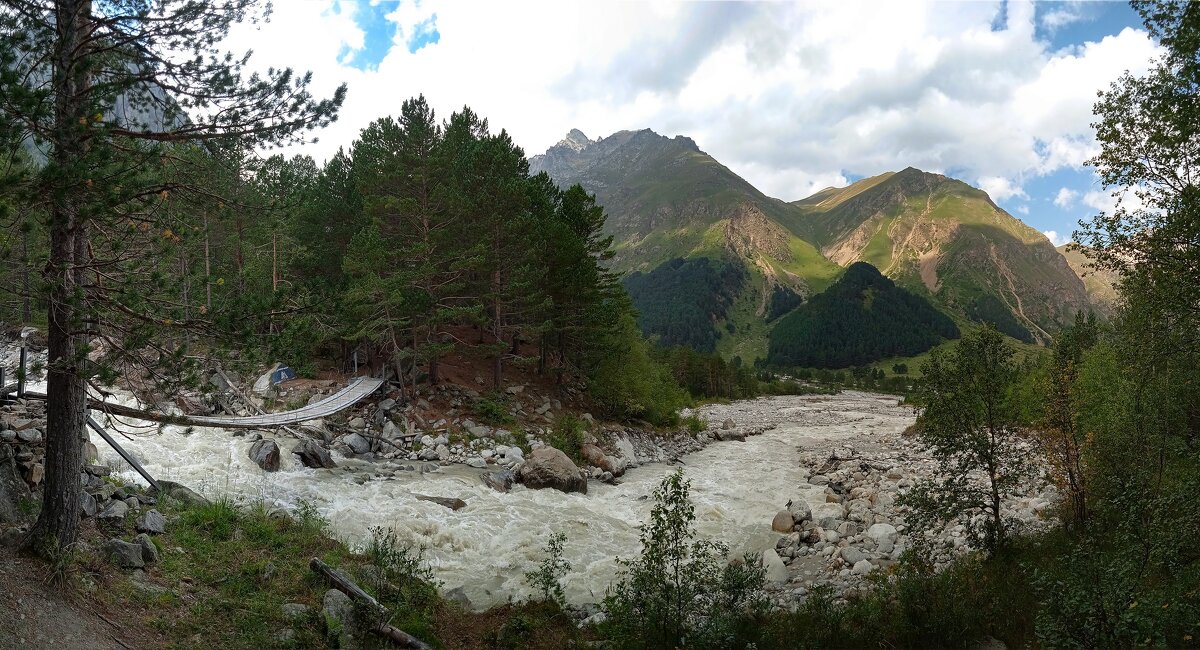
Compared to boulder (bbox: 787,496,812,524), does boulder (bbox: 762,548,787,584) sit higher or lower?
lower

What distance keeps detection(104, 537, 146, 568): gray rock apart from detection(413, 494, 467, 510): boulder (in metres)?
9.10

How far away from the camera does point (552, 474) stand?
852 inches

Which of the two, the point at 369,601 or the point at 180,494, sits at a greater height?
the point at 180,494

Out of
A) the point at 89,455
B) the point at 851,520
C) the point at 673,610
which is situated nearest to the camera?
the point at 673,610

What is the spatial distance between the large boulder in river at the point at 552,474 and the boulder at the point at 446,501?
12.2 ft

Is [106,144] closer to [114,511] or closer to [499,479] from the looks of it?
[114,511]

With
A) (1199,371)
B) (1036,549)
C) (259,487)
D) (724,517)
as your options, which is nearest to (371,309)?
(259,487)

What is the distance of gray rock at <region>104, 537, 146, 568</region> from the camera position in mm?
9125

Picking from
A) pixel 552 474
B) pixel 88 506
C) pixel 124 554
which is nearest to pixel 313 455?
pixel 552 474

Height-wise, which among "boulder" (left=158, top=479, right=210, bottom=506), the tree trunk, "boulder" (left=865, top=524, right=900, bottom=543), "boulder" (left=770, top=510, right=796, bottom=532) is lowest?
"boulder" (left=770, top=510, right=796, bottom=532)

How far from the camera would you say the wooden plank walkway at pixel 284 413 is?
26.3ft

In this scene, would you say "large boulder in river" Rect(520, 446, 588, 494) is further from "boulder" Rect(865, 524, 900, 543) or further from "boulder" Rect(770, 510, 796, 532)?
"boulder" Rect(865, 524, 900, 543)

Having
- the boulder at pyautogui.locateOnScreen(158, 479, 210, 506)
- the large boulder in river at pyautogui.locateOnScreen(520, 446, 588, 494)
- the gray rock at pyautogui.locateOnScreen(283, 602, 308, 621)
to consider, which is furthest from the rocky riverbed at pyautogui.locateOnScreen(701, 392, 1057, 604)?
the boulder at pyautogui.locateOnScreen(158, 479, 210, 506)

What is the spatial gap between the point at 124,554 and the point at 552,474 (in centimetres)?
1405
